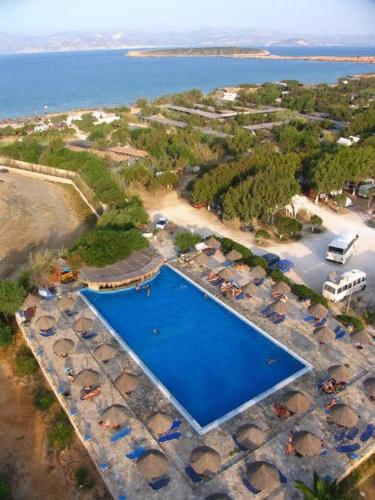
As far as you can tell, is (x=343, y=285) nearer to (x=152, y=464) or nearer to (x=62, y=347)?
(x=152, y=464)

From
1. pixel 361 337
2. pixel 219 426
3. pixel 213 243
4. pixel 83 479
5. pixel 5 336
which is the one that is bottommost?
pixel 83 479

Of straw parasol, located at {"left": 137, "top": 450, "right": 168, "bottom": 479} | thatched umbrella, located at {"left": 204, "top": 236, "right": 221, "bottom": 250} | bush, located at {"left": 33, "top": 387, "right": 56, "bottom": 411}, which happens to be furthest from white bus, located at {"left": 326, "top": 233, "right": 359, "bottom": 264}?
bush, located at {"left": 33, "top": 387, "right": 56, "bottom": 411}

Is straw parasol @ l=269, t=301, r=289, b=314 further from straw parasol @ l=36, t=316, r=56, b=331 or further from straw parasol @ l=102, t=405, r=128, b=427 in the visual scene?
straw parasol @ l=36, t=316, r=56, b=331

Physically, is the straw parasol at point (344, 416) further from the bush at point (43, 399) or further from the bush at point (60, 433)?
the bush at point (43, 399)

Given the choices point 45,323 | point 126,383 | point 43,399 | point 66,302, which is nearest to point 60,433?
point 43,399

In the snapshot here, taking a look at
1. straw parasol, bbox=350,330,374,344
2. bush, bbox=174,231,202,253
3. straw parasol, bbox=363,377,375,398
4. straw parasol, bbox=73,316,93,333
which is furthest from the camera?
bush, bbox=174,231,202,253

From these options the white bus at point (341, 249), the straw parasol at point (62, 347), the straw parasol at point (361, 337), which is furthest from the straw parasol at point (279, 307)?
the straw parasol at point (62, 347)

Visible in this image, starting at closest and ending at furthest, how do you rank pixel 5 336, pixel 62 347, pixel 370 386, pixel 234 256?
pixel 370 386 < pixel 62 347 < pixel 5 336 < pixel 234 256
